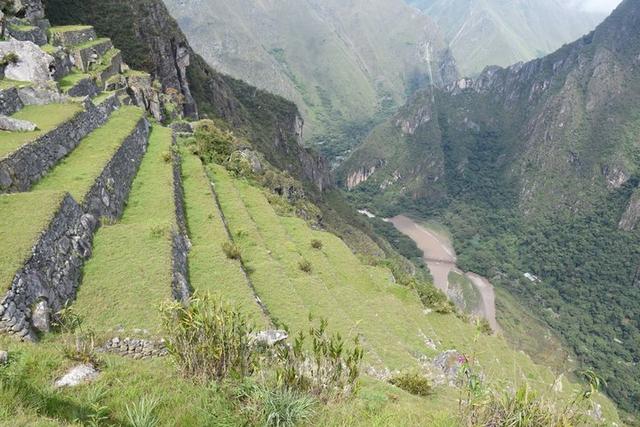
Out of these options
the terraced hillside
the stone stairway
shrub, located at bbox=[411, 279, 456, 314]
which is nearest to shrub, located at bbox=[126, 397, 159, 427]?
the terraced hillside

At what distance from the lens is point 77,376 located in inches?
304

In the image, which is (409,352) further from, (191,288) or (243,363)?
(243,363)

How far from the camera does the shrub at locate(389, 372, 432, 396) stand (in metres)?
14.4

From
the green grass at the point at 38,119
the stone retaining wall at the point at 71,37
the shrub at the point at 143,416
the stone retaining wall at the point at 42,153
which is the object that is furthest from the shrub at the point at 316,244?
the stone retaining wall at the point at 71,37

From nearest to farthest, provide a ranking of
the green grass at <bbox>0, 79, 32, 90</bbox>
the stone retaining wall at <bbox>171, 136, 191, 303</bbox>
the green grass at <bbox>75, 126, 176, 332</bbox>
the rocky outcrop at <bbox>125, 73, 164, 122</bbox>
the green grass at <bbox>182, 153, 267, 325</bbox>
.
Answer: the green grass at <bbox>75, 126, 176, 332</bbox>
the stone retaining wall at <bbox>171, 136, 191, 303</bbox>
the green grass at <bbox>182, 153, 267, 325</bbox>
the green grass at <bbox>0, 79, 32, 90</bbox>
the rocky outcrop at <bbox>125, 73, 164, 122</bbox>

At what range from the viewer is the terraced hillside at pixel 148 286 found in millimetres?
7363

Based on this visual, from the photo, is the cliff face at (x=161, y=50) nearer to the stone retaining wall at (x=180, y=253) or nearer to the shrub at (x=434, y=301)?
the stone retaining wall at (x=180, y=253)

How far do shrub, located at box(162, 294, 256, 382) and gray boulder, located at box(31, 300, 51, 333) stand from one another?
4.87 meters

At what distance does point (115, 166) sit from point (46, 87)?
9.36 meters

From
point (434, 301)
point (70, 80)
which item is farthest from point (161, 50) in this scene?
point (434, 301)

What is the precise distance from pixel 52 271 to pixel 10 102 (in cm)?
1598

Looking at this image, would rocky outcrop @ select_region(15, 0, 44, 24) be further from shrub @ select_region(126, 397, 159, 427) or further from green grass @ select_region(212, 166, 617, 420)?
shrub @ select_region(126, 397, 159, 427)

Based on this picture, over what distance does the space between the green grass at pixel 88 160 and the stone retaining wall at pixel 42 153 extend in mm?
334

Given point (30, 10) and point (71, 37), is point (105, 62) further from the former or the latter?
point (30, 10)
